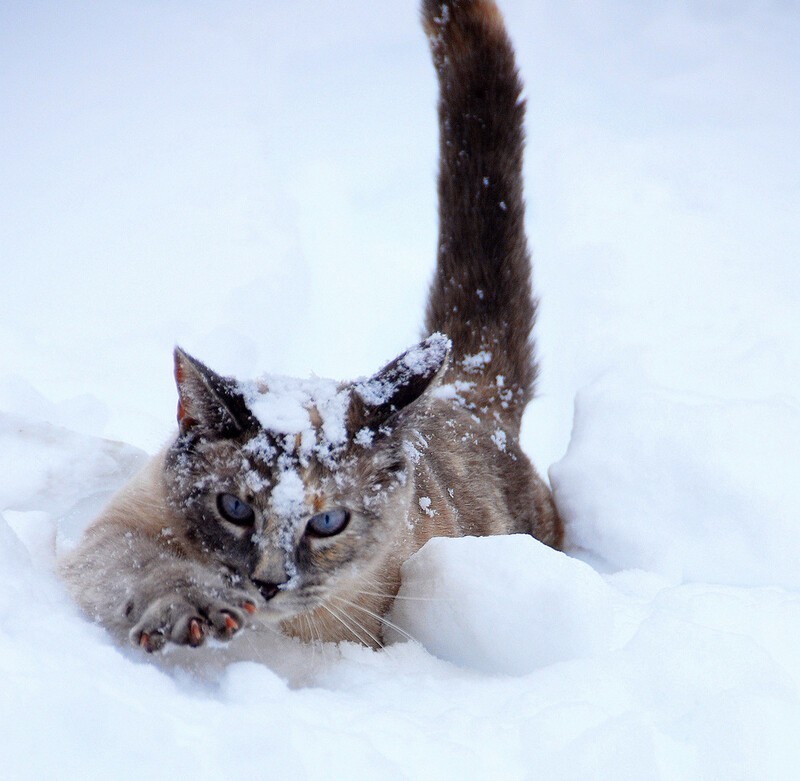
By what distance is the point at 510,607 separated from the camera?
195 cm

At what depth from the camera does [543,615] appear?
191cm

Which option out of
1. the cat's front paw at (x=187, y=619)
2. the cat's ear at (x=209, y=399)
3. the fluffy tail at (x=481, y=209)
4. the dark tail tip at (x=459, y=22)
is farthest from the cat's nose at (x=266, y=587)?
the dark tail tip at (x=459, y=22)

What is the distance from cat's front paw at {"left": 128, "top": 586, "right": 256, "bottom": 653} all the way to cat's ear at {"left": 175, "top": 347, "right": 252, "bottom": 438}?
1.46 feet

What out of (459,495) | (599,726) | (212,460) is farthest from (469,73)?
(599,726)

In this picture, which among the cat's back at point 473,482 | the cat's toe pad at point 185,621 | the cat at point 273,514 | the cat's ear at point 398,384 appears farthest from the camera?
the cat's back at point 473,482

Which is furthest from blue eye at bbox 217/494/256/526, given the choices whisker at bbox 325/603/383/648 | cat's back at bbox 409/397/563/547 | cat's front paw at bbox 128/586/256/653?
cat's back at bbox 409/397/563/547

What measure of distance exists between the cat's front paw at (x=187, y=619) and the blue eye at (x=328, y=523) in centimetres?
31

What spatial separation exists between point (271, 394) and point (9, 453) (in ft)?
4.09

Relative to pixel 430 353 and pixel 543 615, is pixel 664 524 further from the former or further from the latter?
pixel 430 353

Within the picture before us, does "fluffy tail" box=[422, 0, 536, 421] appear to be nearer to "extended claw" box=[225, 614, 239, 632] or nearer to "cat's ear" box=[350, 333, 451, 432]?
"cat's ear" box=[350, 333, 451, 432]

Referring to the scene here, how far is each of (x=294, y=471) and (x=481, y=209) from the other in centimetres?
198

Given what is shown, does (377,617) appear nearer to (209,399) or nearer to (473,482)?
(209,399)

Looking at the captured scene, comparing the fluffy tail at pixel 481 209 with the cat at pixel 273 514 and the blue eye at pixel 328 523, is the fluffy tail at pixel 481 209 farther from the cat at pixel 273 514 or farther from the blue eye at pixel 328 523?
the blue eye at pixel 328 523

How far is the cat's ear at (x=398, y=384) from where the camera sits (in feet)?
6.75
